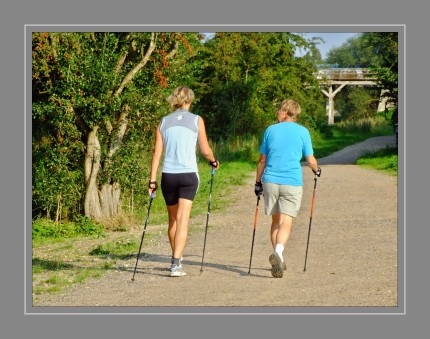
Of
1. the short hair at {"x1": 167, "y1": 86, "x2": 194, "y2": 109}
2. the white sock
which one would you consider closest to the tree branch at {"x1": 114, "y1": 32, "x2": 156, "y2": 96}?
the short hair at {"x1": 167, "y1": 86, "x2": 194, "y2": 109}

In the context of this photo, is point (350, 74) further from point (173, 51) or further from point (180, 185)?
point (180, 185)

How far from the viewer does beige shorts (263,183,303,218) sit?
11031 millimetres

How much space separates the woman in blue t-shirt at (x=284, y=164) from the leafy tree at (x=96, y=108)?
6.05 metres

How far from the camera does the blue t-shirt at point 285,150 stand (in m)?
11.0

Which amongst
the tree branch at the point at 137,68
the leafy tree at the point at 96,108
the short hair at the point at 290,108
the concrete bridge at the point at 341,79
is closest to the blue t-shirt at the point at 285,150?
the short hair at the point at 290,108

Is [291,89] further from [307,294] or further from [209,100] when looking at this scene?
[307,294]

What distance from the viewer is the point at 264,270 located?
11.5m

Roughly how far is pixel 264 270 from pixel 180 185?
1487mm

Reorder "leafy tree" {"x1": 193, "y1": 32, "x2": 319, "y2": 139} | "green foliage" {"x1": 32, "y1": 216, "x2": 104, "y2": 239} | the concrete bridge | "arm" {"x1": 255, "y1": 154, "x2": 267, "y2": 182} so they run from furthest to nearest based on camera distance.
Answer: "leafy tree" {"x1": 193, "y1": 32, "x2": 319, "y2": 139}
the concrete bridge
"green foliage" {"x1": 32, "y1": 216, "x2": 104, "y2": 239}
"arm" {"x1": 255, "y1": 154, "x2": 267, "y2": 182}

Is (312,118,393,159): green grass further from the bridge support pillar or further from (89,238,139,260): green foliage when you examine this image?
(89,238,139,260): green foliage

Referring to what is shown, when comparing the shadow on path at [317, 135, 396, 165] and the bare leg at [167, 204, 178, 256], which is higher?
the shadow on path at [317, 135, 396, 165]

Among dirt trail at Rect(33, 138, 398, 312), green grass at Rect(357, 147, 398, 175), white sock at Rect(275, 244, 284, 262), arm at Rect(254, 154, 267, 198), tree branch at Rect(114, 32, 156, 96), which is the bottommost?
dirt trail at Rect(33, 138, 398, 312)

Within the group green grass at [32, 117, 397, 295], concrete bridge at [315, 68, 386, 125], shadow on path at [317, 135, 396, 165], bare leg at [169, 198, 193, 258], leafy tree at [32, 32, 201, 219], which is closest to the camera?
bare leg at [169, 198, 193, 258]
